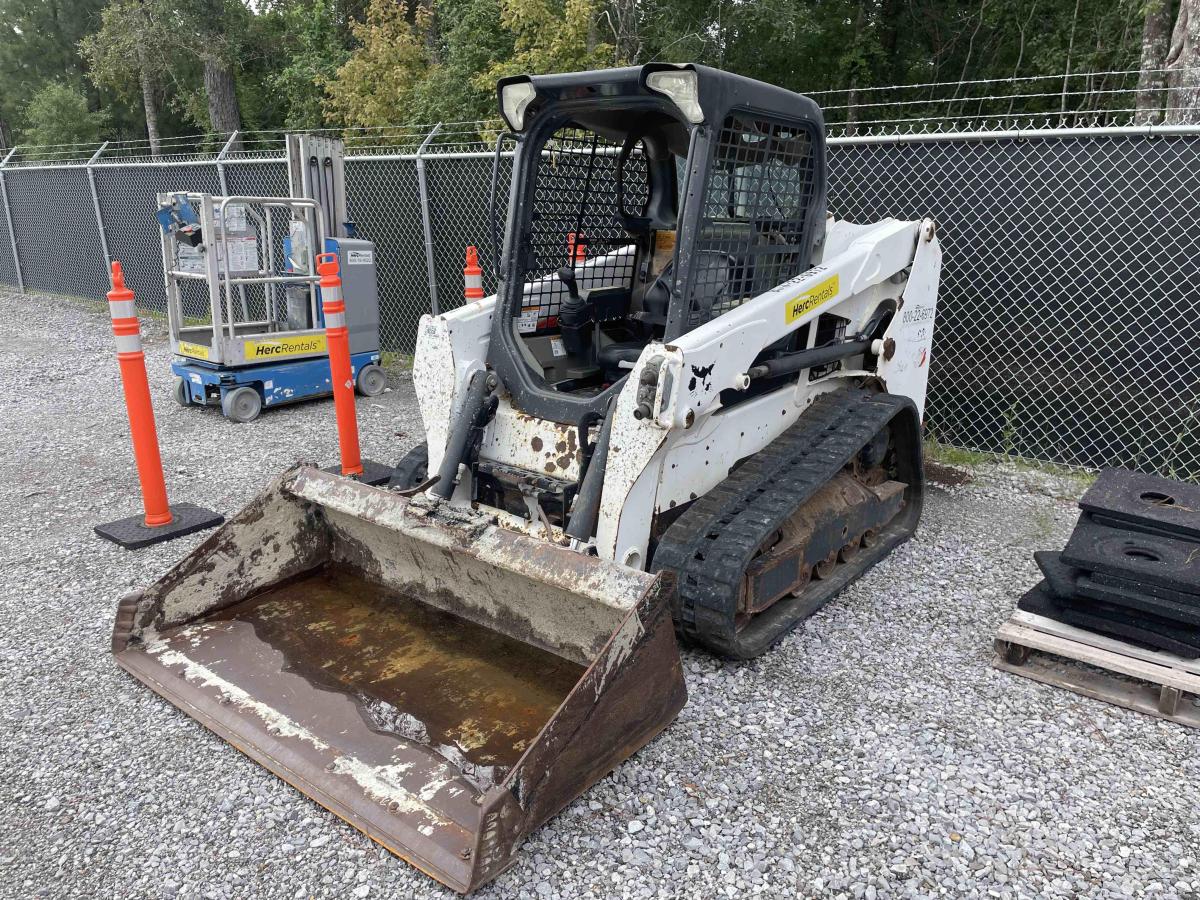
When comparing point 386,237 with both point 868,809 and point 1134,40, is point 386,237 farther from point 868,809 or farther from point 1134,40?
point 1134,40

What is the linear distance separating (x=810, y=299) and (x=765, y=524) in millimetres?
1161

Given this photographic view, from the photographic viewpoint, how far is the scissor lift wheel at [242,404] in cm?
745

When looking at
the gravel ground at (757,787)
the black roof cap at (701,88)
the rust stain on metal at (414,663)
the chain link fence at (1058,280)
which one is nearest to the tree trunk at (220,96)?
the chain link fence at (1058,280)

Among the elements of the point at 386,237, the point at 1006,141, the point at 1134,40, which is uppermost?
the point at 1134,40

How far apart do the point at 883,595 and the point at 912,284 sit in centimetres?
173

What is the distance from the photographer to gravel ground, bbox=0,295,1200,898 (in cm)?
261

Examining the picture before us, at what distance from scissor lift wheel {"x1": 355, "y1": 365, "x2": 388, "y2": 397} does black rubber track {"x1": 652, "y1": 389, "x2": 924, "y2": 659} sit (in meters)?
4.79

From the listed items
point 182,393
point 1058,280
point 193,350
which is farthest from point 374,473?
point 1058,280

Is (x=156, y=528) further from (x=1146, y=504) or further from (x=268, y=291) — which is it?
(x=1146, y=504)

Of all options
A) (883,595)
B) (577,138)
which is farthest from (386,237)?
(883,595)

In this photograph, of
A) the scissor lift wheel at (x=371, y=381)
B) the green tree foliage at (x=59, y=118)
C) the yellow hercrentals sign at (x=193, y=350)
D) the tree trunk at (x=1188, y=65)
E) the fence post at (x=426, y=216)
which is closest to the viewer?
the tree trunk at (x=1188, y=65)

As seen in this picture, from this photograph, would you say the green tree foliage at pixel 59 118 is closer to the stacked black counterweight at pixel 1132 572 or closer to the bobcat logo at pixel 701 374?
the bobcat logo at pixel 701 374

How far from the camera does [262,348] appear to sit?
758 centimetres

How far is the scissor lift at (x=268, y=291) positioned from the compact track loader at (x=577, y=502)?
11.7 ft
